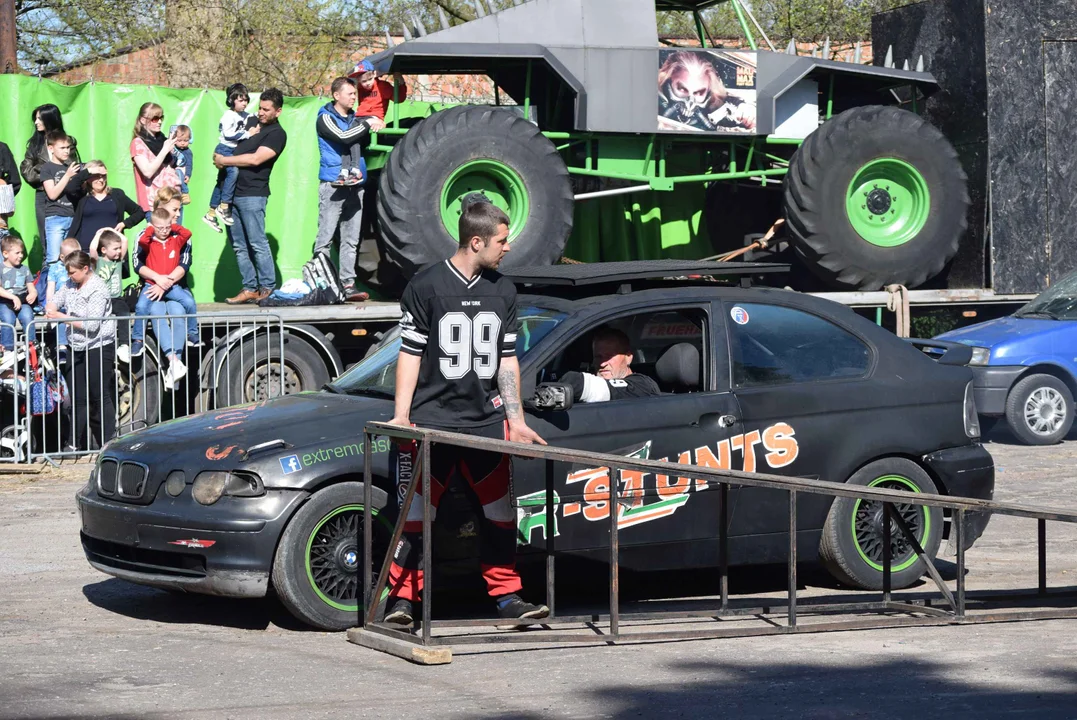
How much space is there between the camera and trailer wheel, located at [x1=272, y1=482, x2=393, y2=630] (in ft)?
21.5

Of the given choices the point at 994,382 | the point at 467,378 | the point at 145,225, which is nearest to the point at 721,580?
the point at 467,378

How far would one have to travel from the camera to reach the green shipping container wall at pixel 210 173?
13078mm

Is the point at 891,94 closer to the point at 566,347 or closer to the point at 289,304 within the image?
the point at 289,304

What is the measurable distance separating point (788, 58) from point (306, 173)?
4514 millimetres

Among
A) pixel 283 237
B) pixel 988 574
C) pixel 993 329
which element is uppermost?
pixel 283 237

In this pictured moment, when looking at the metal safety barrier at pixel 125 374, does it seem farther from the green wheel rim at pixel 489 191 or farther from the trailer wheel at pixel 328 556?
the trailer wheel at pixel 328 556

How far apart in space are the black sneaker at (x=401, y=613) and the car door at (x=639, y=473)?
25.8 inches

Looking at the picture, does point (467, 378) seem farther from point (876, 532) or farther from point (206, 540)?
point (876, 532)

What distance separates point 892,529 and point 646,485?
1529 mm

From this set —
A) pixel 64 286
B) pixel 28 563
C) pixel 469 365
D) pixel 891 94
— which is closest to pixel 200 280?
pixel 64 286

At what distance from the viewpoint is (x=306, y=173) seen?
1389 centimetres

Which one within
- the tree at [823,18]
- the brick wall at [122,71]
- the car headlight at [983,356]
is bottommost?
the car headlight at [983,356]

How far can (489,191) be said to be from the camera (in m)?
12.0

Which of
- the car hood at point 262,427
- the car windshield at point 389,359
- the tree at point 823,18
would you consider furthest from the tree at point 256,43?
the car hood at point 262,427
